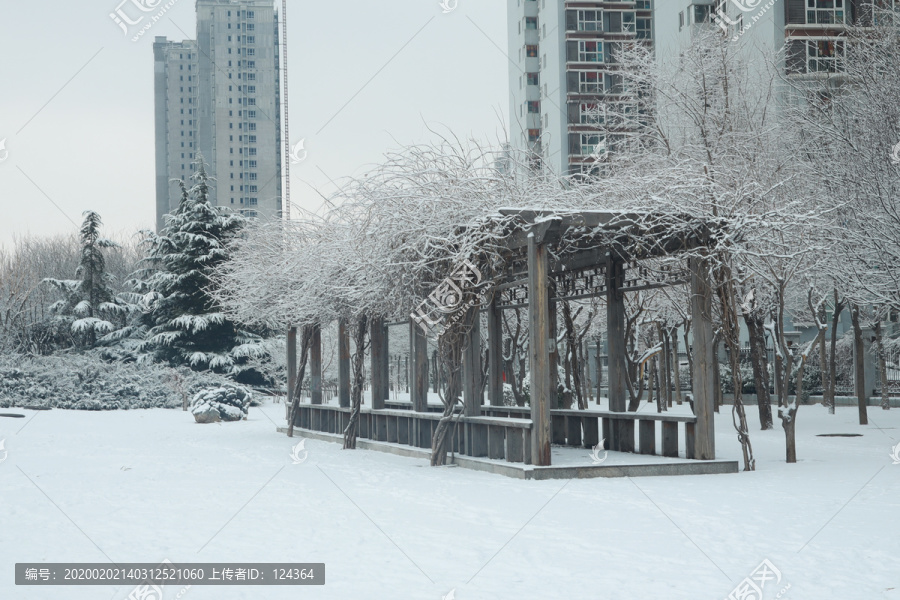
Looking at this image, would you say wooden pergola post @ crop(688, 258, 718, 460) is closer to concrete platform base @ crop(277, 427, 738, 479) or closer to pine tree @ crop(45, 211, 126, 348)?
concrete platform base @ crop(277, 427, 738, 479)

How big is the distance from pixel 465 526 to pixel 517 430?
404cm

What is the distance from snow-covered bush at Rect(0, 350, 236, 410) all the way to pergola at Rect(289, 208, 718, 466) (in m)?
18.7

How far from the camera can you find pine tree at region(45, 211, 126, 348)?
4222 cm

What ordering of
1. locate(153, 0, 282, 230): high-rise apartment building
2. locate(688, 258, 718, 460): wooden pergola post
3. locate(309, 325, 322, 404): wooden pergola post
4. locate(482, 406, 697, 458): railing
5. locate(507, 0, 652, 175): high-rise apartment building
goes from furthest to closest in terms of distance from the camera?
locate(153, 0, 282, 230): high-rise apartment building, locate(507, 0, 652, 175): high-rise apartment building, locate(309, 325, 322, 404): wooden pergola post, locate(482, 406, 697, 458): railing, locate(688, 258, 718, 460): wooden pergola post

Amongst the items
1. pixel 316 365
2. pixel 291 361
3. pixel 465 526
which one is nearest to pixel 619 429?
pixel 465 526

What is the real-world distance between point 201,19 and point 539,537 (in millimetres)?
128315

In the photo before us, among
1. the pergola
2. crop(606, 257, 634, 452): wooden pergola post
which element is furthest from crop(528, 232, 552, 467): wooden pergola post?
crop(606, 257, 634, 452): wooden pergola post

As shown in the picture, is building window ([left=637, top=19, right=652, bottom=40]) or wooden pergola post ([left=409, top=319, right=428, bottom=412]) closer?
wooden pergola post ([left=409, top=319, right=428, bottom=412])

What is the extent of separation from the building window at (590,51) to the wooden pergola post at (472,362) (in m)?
45.1

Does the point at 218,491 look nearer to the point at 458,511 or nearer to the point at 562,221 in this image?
the point at 458,511

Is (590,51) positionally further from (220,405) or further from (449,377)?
(449,377)

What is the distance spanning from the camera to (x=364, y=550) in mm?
7555

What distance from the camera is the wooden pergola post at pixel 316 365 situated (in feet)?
65.6

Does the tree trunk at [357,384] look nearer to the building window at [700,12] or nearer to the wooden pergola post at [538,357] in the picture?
the wooden pergola post at [538,357]
